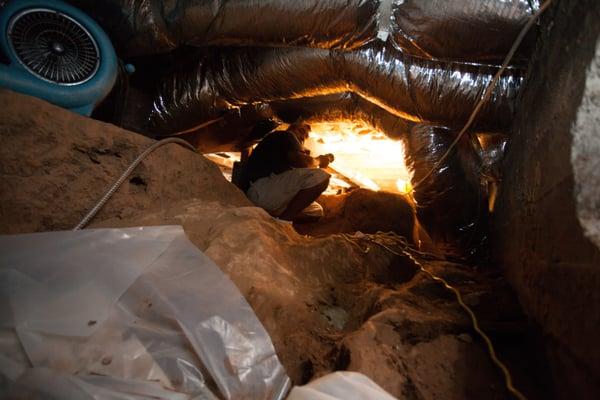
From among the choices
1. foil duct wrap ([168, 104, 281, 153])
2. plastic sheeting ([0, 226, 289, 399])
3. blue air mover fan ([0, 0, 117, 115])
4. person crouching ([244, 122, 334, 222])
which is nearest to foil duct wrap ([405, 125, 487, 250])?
person crouching ([244, 122, 334, 222])

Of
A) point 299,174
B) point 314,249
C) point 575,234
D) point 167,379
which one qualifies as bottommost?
point 167,379

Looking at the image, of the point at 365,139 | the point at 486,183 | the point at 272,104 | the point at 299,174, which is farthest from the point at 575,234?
the point at 365,139

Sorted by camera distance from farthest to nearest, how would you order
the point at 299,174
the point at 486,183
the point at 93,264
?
the point at 299,174 < the point at 486,183 < the point at 93,264

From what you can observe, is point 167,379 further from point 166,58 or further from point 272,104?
point 166,58

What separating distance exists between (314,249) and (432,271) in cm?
63

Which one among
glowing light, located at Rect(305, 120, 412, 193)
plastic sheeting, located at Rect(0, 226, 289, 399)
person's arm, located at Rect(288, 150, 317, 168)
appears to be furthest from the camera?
glowing light, located at Rect(305, 120, 412, 193)

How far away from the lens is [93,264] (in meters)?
0.90

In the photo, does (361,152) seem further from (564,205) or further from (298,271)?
(564,205)

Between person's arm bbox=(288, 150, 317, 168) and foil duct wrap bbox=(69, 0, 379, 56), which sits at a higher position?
foil duct wrap bbox=(69, 0, 379, 56)

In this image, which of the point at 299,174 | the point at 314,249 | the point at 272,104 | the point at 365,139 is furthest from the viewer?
the point at 365,139

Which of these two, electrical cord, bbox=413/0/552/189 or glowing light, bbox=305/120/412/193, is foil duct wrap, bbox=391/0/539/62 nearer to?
electrical cord, bbox=413/0/552/189

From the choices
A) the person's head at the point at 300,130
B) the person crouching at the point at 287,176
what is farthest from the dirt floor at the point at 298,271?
the person's head at the point at 300,130

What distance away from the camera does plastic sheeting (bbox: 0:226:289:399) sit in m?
0.65

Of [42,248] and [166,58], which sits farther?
[166,58]
